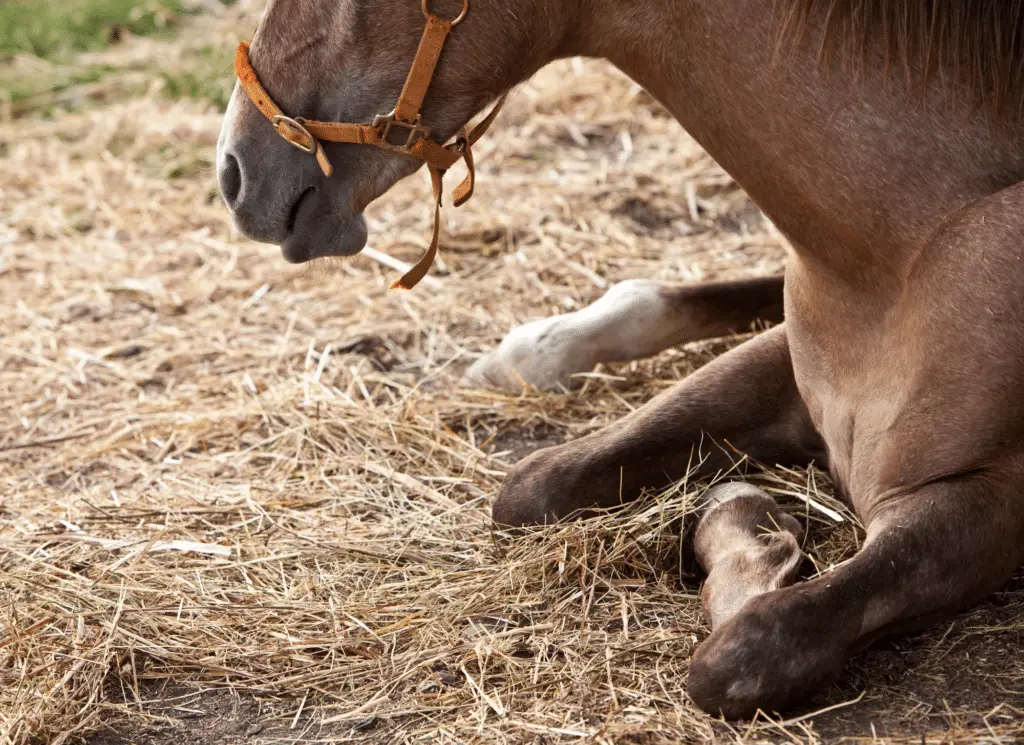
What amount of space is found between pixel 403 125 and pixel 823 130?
31.7 inches

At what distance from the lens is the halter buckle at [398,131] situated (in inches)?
92.2

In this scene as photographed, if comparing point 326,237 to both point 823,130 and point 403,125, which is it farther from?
point 823,130

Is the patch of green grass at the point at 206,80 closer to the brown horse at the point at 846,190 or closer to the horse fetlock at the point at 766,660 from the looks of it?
the brown horse at the point at 846,190

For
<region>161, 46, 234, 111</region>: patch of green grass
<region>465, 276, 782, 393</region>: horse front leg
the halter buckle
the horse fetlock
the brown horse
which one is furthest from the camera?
<region>161, 46, 234, 111</region>: patch of green grass

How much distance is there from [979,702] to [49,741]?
1612 millimetres

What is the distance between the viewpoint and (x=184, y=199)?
5.61 m

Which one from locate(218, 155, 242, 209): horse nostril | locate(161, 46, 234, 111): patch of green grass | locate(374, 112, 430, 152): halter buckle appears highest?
locate(374, 112, 430, 152): halter buckle

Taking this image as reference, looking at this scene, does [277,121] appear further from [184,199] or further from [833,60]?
[184,199]

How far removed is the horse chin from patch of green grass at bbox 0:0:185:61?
627 cm

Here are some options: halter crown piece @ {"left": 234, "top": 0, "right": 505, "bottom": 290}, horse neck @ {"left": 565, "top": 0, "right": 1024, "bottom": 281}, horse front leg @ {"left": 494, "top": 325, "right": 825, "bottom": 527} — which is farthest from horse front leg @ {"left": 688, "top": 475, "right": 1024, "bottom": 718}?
halter crown piece @ {"left": 234, "top": 0, "right": 505, "bottom": 290}

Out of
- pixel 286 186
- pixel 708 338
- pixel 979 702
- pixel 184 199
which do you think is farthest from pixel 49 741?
pixel 184 199

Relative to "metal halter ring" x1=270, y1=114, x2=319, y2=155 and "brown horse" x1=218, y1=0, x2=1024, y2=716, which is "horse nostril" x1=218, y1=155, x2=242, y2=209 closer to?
"brown horse" x1=218, y1=0, x2=1024, y2=716

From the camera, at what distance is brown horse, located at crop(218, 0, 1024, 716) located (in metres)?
2.08

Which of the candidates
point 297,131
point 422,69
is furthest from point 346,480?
point 422,69
